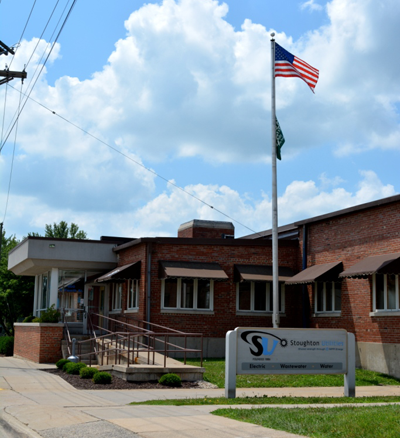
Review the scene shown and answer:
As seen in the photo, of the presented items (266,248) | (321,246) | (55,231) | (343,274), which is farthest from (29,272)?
(55,231)

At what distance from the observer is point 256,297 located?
2617 cm

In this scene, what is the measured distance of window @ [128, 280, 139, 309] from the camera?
25891 mm

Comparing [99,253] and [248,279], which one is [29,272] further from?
[248,279]

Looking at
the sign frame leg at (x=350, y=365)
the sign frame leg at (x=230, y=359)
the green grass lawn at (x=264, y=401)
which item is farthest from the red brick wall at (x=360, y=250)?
the sign frame leg at (x=230, y=359)

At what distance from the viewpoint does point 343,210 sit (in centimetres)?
2245

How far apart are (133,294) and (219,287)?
11.9 feet

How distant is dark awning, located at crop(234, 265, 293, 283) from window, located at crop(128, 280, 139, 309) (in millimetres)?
4053

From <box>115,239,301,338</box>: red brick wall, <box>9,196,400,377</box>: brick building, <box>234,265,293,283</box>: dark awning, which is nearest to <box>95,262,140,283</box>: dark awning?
<box>9,196,400,377</box>: brick building

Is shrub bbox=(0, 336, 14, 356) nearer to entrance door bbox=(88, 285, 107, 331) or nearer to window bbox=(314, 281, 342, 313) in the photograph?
entrance door bbox=(88, 285, 107, 331)

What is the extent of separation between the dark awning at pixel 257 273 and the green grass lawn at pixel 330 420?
13104mm

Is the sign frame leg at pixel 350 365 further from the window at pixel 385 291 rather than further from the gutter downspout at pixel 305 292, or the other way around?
the gutter downspout at pixel 305 292

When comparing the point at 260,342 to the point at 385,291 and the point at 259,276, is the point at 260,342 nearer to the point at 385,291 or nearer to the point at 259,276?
the point at 385,291

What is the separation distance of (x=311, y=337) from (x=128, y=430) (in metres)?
5.81

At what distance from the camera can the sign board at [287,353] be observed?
1359 cm
